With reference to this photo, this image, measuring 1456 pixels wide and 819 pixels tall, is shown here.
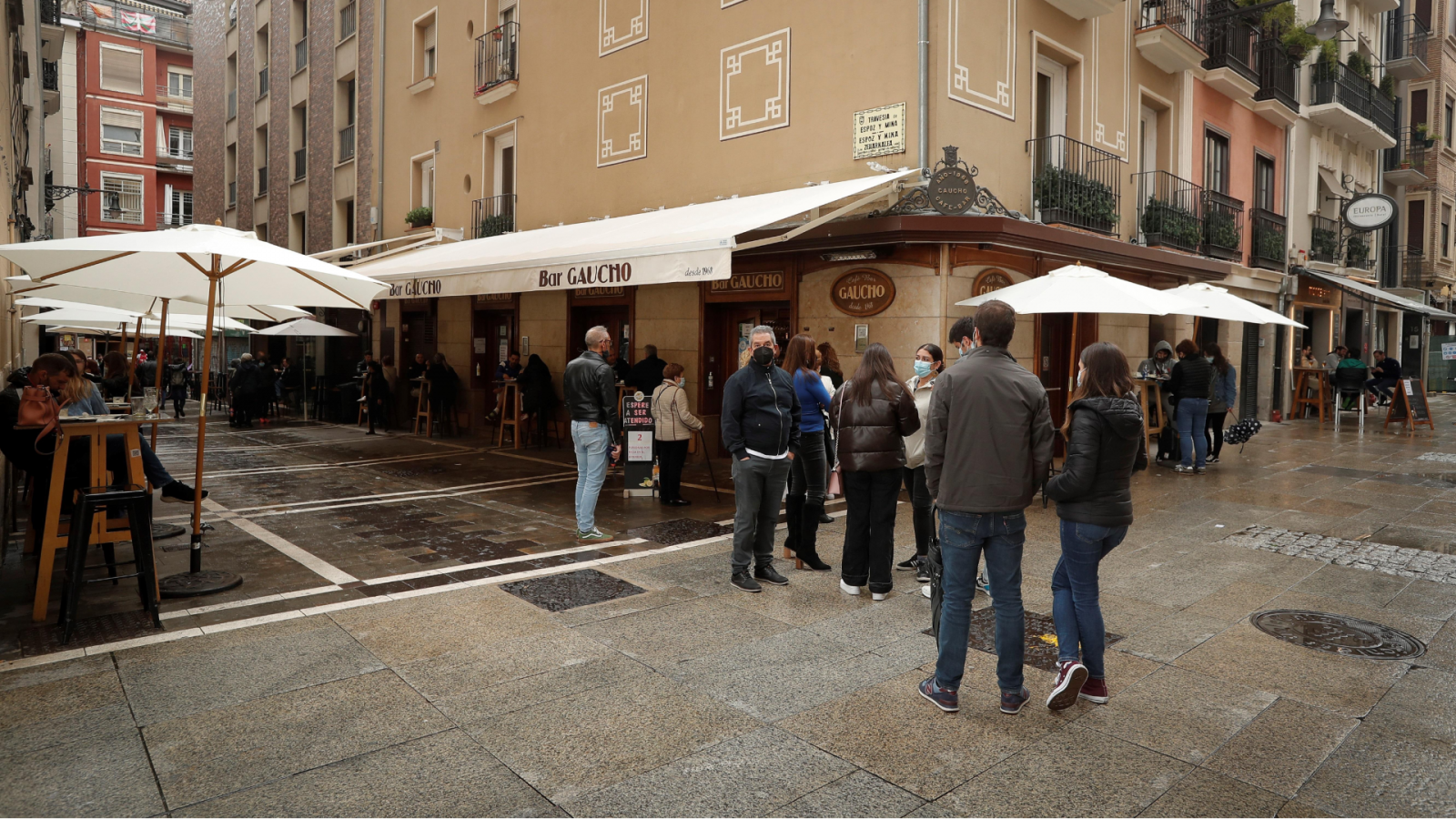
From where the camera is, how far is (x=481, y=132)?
16.8 metres

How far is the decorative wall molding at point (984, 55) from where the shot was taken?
32.4ft

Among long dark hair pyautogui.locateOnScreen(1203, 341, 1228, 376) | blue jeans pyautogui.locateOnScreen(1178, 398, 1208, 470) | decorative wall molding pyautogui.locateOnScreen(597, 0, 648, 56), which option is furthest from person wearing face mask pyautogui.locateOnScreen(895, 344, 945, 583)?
decorative wall molding pyautogui.locateOnScreen(597, 0, 648, 56)

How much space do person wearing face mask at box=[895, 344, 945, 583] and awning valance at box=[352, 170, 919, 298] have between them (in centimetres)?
252

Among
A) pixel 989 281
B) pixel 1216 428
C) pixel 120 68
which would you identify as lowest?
pixel 1216 428

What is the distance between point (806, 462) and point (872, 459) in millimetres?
1260

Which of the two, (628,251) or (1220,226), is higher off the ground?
(1220,226)

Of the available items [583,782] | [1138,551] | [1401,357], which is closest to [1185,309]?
[1138,551]

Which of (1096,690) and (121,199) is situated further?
(121,199)

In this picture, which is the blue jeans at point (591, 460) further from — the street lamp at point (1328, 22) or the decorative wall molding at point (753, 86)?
the street lamp at point (1328, 22)

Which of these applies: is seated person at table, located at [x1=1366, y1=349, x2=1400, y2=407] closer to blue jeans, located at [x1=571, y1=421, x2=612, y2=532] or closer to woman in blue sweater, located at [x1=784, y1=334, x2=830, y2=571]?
woman in blue sweater, located at [x1=784, y1=334, x2=830, y2=571]

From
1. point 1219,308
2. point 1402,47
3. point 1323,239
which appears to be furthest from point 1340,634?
point 1402,47

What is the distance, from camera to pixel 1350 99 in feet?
64.3

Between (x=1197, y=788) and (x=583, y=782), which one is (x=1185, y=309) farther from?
(x=583, y=782)

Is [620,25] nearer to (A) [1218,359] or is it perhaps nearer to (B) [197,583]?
(A) [1218,359]
